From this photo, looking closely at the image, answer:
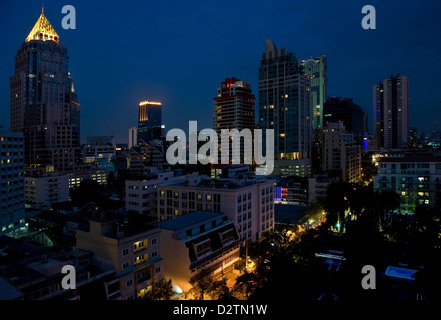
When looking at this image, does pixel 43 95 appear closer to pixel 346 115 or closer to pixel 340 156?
pixel 340 156

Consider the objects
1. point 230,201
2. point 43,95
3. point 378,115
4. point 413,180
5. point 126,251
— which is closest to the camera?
point 126,251

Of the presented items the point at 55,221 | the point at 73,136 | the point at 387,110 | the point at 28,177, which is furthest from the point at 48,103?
the point at 387,110

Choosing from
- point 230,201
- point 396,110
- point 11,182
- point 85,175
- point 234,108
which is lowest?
point 230,201

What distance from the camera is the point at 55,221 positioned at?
1247 inches

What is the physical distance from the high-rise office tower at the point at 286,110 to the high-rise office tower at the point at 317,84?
72661mm

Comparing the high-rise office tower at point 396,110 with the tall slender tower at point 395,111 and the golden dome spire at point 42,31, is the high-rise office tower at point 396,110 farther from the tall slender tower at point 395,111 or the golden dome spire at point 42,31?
the golden dome spire at point 42,31

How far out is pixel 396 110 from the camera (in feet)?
411

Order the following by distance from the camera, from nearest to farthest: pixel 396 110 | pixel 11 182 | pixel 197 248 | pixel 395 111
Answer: pixel 197 248 → pixel 11 182 → pixel 396 110 → pixel 395 111

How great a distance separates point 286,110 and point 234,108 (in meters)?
17.2

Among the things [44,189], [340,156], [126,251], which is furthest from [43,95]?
[126,251]

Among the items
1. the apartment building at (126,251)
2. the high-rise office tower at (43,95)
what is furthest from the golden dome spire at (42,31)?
the apartment building at (126,251)

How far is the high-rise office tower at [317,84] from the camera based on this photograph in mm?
150000

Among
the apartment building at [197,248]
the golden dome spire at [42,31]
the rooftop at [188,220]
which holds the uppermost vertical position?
the golden dome spire at [42,31]
